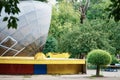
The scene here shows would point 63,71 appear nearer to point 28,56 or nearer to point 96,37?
point 28,56

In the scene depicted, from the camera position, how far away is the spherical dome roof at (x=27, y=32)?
26.1m

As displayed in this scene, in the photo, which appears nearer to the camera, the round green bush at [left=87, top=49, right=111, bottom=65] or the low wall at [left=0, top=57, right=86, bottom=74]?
the round green bush at [left=87, top=49, right=111, bottom=65]

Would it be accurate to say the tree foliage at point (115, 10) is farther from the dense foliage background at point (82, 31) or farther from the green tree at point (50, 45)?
the green tree at point (50, 45)

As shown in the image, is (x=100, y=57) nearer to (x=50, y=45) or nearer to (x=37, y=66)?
Result: (x=37, y=66)

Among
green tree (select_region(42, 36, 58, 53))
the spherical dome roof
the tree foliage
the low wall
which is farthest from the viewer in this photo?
green tree (select_region(42, 36, 58, 53))

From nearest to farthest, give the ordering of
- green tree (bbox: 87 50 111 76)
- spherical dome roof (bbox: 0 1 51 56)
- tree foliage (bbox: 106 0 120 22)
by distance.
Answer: tree foliage (bbox: 106 0 120 22) → green tree (bbox: 87 50 111 76) → spherical dome roof (bbox: 0 1 51 56)

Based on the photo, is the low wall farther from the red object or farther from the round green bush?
the round green bush

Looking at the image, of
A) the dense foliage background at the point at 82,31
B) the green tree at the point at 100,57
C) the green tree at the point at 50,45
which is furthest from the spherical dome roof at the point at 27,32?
the green tree at the point at 50,45

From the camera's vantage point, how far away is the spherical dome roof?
85.5ft

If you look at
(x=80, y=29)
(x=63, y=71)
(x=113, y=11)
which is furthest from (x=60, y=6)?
(x=113, y=11)

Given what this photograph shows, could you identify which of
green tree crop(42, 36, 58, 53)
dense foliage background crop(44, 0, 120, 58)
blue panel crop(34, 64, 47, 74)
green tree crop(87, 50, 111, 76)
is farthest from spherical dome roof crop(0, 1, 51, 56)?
green tree crop(42, 36, 58, 53)

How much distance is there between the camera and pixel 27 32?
26.4 m

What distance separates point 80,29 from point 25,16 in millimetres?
10832

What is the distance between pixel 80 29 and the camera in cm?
3588
